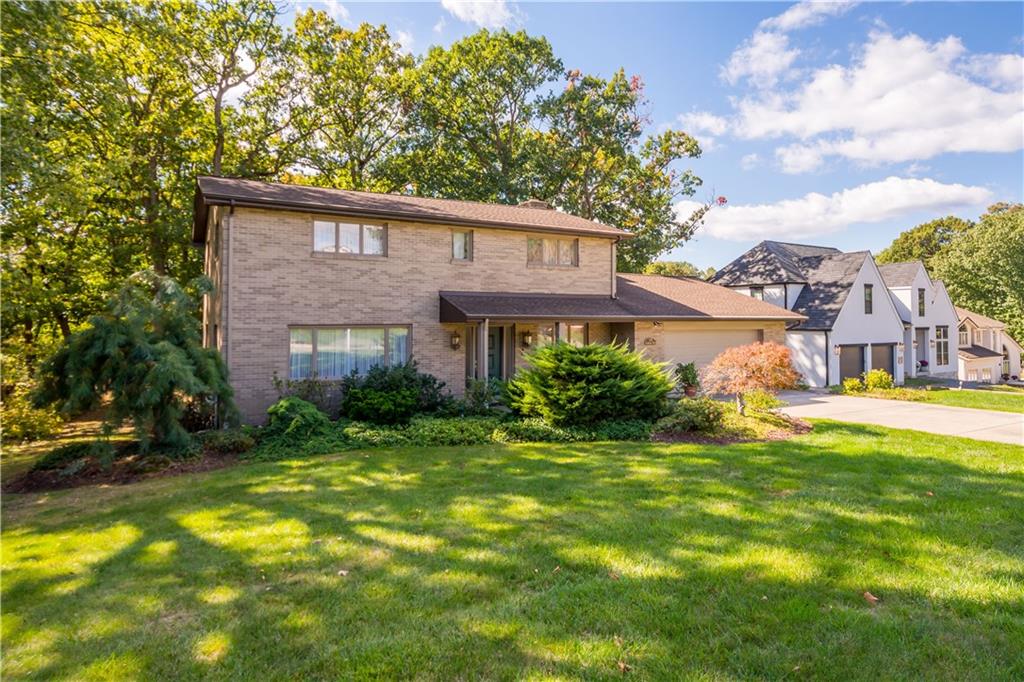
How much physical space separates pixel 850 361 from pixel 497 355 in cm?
1754

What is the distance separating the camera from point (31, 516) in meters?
6.47

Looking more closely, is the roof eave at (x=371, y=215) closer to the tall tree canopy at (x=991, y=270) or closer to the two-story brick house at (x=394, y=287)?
the two-story brick house at (x=394, y=287)

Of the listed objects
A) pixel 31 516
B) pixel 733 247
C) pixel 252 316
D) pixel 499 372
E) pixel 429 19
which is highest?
pixel 429 19

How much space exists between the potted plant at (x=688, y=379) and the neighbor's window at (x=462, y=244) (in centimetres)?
864

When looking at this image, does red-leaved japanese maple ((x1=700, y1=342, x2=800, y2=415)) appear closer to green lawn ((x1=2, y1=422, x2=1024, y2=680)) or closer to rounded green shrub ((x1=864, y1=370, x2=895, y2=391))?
green lawn ((x1=2, y1=422, x2=1024, y2=680))

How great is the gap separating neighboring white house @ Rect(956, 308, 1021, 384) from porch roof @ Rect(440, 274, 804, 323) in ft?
77.3

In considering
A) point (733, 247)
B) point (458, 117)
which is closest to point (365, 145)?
point (458, 117)

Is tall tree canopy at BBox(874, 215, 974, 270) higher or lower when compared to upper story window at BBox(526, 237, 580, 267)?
higher

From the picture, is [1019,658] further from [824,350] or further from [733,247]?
[733,247]

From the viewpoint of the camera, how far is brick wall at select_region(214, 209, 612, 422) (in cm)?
1203

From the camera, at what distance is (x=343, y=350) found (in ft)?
43.8

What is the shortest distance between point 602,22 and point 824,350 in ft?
54.0

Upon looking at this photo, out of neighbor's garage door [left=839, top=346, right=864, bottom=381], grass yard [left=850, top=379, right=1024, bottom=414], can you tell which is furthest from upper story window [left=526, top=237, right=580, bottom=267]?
neighbor's garage door [left=839, top=346, right=864, bottom=381]

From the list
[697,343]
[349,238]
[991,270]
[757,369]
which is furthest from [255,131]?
[991,270]
